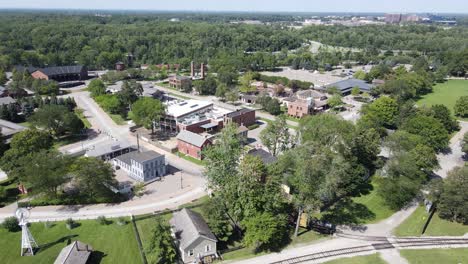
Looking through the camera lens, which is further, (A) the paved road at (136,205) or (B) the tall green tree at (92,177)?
(B) the tall green tree at (92,177)

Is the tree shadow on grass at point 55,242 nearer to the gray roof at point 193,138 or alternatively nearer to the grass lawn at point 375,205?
the gray roof at point 193,138

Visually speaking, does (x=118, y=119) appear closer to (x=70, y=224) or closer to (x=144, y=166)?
(x=144, y=166)

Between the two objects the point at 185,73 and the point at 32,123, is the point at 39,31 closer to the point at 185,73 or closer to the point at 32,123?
the point at 185,73

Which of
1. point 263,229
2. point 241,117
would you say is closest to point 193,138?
point 241,117

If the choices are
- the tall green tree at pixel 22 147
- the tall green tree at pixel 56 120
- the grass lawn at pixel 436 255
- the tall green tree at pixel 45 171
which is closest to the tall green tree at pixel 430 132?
the grass lawn at pixel 436 255

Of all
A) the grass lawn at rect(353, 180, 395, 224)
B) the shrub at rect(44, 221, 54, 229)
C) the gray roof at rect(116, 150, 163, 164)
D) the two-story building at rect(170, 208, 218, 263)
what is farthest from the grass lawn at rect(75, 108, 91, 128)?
the grass lawn at rect(353, 180, 395, 224)
